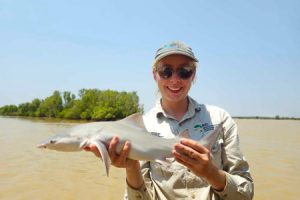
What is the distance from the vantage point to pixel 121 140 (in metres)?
3.22

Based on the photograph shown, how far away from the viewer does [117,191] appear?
31.6 feet

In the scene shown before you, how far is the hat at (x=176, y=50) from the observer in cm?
376

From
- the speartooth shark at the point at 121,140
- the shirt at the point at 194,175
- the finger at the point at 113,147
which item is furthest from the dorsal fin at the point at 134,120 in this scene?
the shirt at the point at 194,175

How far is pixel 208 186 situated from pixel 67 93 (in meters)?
84.6

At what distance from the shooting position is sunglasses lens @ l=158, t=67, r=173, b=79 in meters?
3.80

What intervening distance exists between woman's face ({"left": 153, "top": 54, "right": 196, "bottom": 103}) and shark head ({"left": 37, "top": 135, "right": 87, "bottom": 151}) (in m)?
1.20

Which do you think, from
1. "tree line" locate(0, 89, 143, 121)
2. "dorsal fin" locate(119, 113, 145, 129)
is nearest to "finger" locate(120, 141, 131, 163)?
"dorsal fin" locate(119, 113, 145, 129)

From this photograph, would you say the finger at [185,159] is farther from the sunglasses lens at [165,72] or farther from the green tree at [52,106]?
the green tree at [52,106]

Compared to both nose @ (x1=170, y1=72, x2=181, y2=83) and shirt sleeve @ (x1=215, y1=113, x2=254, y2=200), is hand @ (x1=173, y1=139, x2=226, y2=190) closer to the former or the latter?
shirt sleeve @ (x1=215, y1=113, x2=254, y2=200)

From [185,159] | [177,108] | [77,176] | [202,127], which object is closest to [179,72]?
[177,108]

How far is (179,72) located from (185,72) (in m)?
0.07

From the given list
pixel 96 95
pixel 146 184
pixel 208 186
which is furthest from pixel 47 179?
pixel 96 95

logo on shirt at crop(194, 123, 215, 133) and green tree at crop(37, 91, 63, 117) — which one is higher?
green tree at crop(37, 91, 63, 117)

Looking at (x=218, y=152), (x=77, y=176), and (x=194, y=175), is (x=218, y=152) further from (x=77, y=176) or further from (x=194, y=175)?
(x=77, y=176)
